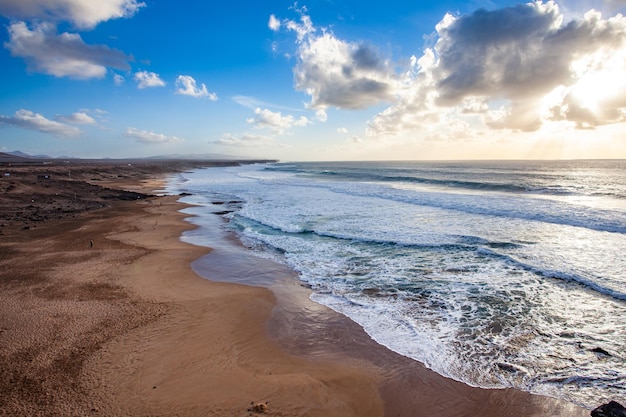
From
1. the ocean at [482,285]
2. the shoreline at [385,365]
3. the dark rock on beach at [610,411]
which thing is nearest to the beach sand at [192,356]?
the shoreline at [385,365]

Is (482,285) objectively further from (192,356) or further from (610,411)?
(192,356)

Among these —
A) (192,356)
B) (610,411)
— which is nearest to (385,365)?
(610,411)

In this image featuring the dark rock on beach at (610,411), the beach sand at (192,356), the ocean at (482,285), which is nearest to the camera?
the dark rock on beach at (610,411)

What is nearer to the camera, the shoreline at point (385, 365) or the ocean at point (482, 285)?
the shoreline at point (385, 365)

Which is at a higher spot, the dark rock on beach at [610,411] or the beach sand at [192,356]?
the dark rock on beach at [610,411]

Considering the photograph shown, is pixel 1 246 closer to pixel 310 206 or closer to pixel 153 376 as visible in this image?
pixel 153 376

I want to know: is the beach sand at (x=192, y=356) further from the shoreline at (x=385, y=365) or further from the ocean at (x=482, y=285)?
the ocean at (x=482, y=285)

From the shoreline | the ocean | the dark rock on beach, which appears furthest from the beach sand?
the ocean
